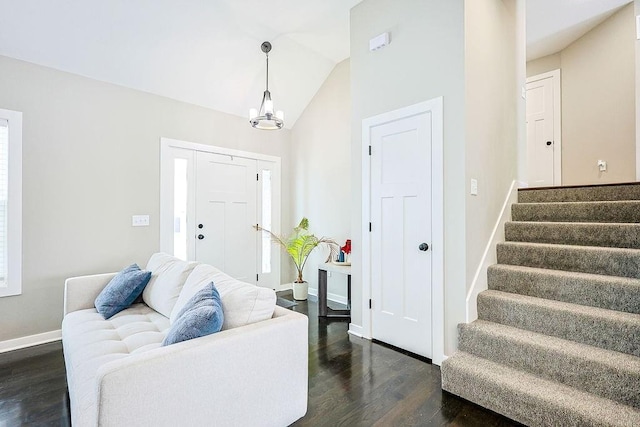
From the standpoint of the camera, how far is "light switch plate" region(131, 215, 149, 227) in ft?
11.8

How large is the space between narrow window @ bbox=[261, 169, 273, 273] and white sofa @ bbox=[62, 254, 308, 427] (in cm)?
260

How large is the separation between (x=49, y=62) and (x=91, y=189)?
125 centimetres

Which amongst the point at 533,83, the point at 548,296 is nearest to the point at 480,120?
the point at 548,296

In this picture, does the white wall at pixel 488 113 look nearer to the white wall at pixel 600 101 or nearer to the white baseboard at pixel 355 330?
the white baseboard at pixel 355 330

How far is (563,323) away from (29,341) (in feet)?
14.7

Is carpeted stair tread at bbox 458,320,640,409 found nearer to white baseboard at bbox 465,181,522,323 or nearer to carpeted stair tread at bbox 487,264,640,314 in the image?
white baseboard at bbox 465,181,522,323

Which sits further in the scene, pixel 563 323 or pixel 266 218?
pixel 266 218

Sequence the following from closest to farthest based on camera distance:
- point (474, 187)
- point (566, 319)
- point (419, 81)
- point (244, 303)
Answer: point (244, 303)
point (566, 319)
point (474, 187)
point (419, 81)

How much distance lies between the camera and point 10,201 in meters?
2.88

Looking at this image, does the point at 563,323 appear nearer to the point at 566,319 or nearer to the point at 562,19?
the point at 566,319

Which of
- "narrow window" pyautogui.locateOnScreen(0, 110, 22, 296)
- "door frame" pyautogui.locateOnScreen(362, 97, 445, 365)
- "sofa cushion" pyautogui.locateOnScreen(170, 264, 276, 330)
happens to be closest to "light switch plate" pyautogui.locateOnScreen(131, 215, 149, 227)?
"narrow window" pyautogui.locateOnScreen(0, 110, 22, 296)

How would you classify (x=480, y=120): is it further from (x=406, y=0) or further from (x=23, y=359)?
(x=23, y=359)

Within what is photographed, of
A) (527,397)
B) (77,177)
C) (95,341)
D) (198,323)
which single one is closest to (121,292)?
(95,341)

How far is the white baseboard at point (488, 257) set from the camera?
2.48m
